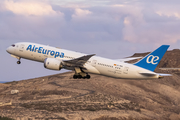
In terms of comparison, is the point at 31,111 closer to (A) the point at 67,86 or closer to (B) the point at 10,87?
(A) the point at 67,86

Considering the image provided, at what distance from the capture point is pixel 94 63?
5969 centimetres

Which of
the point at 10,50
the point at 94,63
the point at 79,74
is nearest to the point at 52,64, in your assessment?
the point at 79,74

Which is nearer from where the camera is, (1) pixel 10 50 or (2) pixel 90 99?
(1) pixel 10 50

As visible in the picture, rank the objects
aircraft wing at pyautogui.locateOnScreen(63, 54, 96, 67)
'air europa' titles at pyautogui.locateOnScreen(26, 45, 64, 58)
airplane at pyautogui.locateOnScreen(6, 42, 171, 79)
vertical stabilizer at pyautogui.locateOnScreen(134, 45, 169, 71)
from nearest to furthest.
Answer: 1. aircraft wing at pyautogui.locateOnScreen(63, 54, 96, 67)
2. vertical stabilizer at pyautogui.locateOnScreen(134, 45, 169, 71)
3. airplane at pyautogui.locateOnScreen(6, 42, 171, 79)
4. 'air europa' titles at pyautogui.locateOnScreen(26, 45, 64, 58)

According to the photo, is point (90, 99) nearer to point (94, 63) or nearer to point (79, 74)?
point (79, 74)

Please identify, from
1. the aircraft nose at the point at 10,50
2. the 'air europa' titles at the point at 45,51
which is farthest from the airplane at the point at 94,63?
the aircraft nose at the point at 10,50

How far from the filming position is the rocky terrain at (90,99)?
89.1 metres

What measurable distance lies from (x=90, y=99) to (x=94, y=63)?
40175mm

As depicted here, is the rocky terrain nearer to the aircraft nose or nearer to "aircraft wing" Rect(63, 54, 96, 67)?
the aircraft nose

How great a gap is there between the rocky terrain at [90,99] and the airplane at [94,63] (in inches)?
1041

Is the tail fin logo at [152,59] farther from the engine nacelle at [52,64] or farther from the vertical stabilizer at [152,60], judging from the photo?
the engine nacelle at [52,64]

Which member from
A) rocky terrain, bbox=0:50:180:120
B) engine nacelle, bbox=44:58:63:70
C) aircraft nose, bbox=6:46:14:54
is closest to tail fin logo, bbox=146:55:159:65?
engine nacelle, bbox=44:58:63:70

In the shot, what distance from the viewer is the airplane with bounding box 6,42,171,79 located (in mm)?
58325

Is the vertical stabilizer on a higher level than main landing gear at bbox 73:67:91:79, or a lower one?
higher
